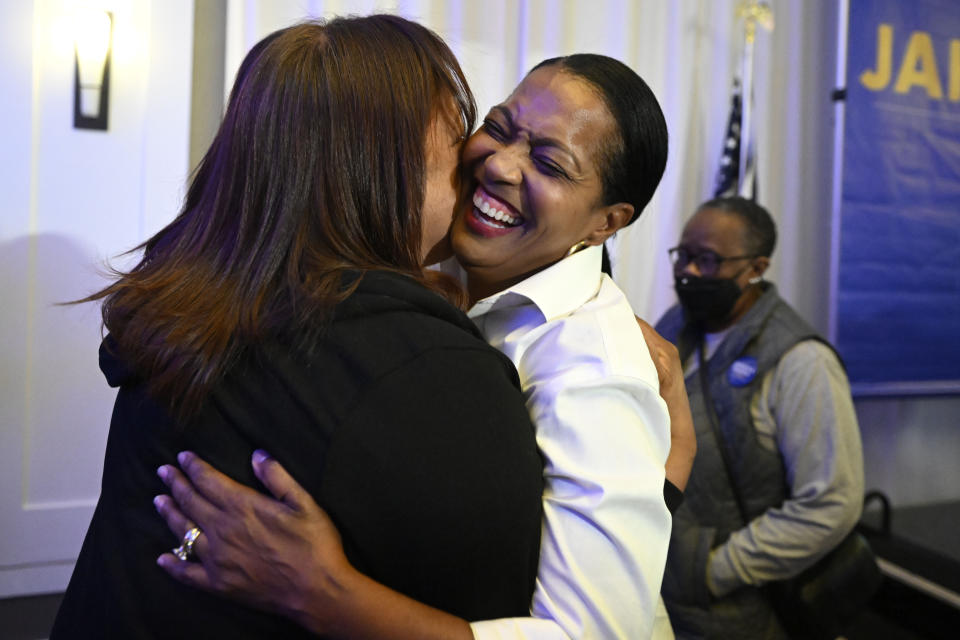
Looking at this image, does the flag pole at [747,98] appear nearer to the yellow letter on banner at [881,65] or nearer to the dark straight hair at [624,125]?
the yellow letter on banner at [881,65]

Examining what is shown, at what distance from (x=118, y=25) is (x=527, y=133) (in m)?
1.60

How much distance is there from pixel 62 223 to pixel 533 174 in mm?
1651

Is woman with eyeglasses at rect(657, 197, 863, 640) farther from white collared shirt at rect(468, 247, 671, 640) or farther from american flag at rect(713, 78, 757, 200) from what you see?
white collared shirt at rect(468, 247, 671, 640)

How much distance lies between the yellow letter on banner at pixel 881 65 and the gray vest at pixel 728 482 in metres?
1.40

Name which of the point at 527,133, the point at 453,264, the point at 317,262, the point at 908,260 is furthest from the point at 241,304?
the point at 908,260

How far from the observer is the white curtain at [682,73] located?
8.63ft

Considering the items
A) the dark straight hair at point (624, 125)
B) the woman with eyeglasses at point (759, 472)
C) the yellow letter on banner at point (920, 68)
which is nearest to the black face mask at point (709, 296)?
the woman with eyeglasses at point (759, 472)

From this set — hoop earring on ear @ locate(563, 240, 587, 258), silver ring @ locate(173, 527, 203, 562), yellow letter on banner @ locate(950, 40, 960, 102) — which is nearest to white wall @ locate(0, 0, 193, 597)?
hoop earring on ear @ locate(563, 240, 587, 258)

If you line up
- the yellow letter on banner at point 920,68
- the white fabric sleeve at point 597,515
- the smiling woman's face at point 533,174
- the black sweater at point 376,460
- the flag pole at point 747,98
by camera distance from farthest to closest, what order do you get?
the yellow letter on banner at point 920,68 < the flag pole at point 747,98 < the smiling woman's face at point 533,174 < the white fabric sleeve at point 597,515 < the black sweater at point 376,460

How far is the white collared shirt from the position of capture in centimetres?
93

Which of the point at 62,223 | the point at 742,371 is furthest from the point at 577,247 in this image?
the point at 62,223

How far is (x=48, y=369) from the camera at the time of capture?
7.31ft

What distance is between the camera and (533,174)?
52.6 inches

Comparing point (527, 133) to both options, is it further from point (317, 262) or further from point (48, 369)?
point (48, 369)
